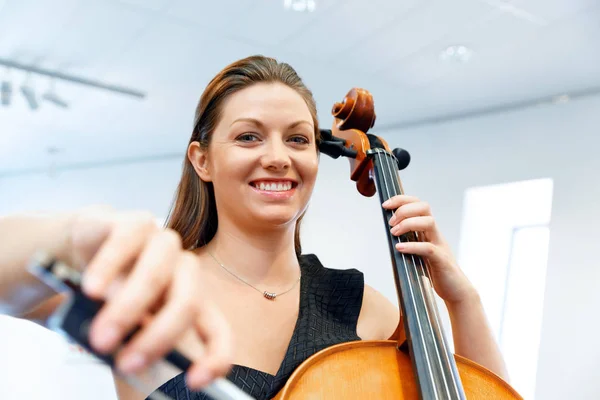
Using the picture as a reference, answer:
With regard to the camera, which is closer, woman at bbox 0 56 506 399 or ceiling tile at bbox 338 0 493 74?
woman at bbox 0 56 506 399

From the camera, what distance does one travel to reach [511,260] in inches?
142

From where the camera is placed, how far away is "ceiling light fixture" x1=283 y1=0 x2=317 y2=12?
8.10 feet

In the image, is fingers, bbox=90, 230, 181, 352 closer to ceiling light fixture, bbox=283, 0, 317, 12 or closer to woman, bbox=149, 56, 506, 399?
woman, bbox=149, 56, 506, 399

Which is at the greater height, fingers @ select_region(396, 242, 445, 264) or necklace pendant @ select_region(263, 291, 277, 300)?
fingers @ select_region(396, 242, 445, 264)

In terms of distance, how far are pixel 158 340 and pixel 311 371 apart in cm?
55

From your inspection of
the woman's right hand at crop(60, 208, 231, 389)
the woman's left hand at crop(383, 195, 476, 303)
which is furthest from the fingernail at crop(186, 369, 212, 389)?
the woman's left hand at crop(383, 195, 476, 303)

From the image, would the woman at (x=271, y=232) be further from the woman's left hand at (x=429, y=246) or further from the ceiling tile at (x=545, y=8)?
the ceiling tile at (x=545, y=8)

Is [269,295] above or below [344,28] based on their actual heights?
below

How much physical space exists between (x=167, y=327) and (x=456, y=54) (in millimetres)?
2782

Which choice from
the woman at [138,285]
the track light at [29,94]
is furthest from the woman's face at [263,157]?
the track light at [29,94]

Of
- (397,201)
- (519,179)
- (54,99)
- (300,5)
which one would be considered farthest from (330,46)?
(397,201)

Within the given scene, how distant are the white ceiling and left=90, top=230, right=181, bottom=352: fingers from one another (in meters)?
2.33

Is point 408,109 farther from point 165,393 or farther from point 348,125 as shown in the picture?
point 165,393

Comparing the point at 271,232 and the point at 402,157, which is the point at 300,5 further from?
the point at 271,232
